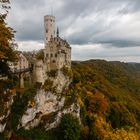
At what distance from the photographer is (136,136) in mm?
89938

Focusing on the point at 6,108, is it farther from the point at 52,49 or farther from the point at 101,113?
the point at 101,113

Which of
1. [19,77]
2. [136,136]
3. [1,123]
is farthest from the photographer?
[136,136]

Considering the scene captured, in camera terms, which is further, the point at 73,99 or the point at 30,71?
the point at 73,99

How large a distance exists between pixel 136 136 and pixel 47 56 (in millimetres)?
30774

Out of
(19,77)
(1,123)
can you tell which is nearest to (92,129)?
(19,77)

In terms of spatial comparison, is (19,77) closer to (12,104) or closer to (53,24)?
(12,104)

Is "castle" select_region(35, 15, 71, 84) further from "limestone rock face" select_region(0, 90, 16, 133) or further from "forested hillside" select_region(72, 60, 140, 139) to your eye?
"limestone rock face" select_region(0, 90, 16, 133)

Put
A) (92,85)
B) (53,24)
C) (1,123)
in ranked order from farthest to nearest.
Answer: (92,85) < (53,24) < (1,123)

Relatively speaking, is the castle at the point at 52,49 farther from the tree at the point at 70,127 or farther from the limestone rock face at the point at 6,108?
the limestone rock face at the point at 6,108

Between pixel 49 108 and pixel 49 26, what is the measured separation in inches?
763

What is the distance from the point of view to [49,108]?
71.8 meters

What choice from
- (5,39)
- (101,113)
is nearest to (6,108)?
(5,39)

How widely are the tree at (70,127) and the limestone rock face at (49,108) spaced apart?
120cm

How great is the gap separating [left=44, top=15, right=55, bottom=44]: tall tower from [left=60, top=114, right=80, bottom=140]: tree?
A: 62.7 ft
